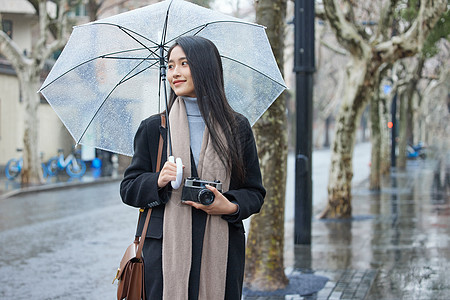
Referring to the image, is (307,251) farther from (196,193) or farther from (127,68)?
(196,193)

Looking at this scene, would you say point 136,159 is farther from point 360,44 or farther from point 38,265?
point 360,44

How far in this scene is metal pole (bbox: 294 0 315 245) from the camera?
9070 millimetres

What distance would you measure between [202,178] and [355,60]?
9.50 metres

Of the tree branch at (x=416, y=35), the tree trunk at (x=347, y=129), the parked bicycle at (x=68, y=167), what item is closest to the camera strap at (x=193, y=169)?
the tree branch at (x=416, y=35)

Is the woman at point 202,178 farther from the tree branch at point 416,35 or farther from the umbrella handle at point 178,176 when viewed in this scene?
the tree branch at point 416,35

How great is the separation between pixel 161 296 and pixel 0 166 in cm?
2575

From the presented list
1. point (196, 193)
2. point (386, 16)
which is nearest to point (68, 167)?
point (386, 16)

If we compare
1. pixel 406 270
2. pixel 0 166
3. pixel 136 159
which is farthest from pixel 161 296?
pixel 0 166

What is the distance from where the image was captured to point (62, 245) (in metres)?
10.1

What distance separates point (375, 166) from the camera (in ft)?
61.4

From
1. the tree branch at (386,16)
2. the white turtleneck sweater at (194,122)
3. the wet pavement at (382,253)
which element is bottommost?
the wet pavement at (382,253)

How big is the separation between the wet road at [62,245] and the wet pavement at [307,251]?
11 millimetres

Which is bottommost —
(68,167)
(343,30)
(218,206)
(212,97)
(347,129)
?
(68,167)

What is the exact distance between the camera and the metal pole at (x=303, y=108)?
907 cm
